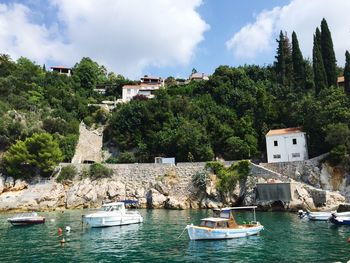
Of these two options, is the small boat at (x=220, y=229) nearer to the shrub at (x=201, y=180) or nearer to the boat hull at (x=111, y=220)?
the boat hull at (x=111, y=220)

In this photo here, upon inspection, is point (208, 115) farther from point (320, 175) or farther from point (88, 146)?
point (320, 175)

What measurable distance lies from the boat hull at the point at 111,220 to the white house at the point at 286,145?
87.2 ft

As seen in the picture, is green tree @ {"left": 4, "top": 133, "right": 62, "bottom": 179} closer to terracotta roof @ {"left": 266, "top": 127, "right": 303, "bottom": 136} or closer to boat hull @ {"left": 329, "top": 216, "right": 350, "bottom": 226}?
terracotta roof @ {"left": 266, "top": 127, "right": 303, "bottom": 136}

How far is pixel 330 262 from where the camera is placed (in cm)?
1858

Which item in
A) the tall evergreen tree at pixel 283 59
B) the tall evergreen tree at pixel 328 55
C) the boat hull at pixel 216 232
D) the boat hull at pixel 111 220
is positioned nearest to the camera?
the boat hull at pixel 216 232

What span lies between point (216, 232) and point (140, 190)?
27853mm

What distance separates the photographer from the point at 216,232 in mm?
26688

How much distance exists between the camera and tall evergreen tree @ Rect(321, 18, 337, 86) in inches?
2301

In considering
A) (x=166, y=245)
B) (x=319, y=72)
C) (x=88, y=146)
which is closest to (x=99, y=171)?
(x=88, y=146)

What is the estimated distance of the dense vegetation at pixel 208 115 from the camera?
52312mm

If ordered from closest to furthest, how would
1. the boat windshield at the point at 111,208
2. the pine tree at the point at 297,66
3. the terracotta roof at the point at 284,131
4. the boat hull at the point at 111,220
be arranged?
1. the boat hull at the point at 111,220
2. the boat windshield at the point at 111,208
3. the terracotta roof at the point at 284,131
4. the pine tree at the point at 297,66

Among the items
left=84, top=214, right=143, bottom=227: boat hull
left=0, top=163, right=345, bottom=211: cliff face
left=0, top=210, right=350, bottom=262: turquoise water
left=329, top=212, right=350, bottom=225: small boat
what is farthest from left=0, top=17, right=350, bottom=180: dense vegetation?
left=84, top=214, right=143, bottom=227: boat hull

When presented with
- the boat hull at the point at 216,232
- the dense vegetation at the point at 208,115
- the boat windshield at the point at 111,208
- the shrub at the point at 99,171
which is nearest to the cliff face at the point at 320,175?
the dense vegetation at the point at 208,115

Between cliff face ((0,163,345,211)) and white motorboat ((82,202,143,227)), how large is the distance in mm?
14035
